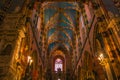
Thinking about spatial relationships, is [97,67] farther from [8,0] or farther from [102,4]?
[8,0]

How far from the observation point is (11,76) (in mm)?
7395

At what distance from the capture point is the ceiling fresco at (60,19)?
20172mm

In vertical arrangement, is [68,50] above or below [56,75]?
above

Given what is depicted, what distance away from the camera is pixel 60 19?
23406 millimetres

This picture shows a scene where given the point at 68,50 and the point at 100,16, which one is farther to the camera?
the point at 68,50

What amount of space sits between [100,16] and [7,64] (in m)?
7.51

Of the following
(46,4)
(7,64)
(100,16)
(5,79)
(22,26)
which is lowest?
(5,79)

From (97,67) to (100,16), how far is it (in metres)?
5.34

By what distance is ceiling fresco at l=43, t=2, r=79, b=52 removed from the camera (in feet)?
66.2

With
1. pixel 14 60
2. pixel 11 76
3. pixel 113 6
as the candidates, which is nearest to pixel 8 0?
pixel 14 60

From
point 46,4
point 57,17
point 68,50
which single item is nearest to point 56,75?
point 68,50

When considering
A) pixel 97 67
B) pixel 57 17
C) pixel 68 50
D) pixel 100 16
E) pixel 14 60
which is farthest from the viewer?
pixel 68 50

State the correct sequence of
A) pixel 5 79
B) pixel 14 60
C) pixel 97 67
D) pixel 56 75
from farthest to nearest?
pixel 56 75 < pixel 97 67 < pixel 14 60 < pixel 5 79

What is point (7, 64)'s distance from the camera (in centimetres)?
743
